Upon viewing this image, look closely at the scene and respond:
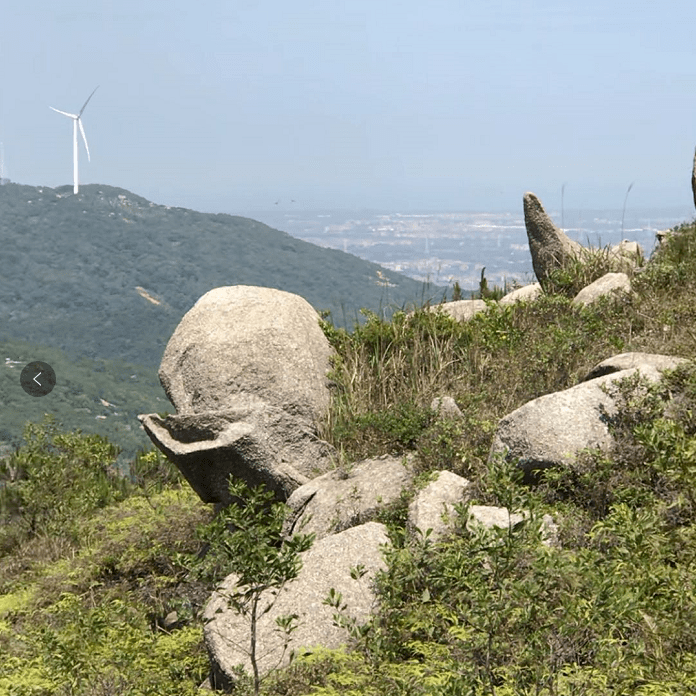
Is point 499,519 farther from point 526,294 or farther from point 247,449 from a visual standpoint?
point 526,294

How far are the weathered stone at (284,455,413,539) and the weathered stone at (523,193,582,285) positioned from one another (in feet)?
23.7

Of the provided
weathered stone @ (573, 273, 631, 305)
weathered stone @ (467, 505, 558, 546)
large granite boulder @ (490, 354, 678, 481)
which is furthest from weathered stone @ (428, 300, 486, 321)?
weathered stone @ (467, 505, 558, 546)

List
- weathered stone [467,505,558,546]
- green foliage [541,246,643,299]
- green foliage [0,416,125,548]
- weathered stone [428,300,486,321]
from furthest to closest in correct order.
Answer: green foliage [541,246,643,299] < weathered stone [428,300,486,321] < green foliage [0,416,125,548] < weathered stone [467,505,558,546]

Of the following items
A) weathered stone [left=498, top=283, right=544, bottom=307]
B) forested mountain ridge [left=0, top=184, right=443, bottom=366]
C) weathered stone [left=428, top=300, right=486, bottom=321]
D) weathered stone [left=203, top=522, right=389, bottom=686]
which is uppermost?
weathered stone [left=498, top=283, right=544, bottom=307]

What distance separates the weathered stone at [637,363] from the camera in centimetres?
823

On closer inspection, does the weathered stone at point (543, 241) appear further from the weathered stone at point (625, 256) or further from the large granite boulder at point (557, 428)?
the large granite boulder at point (557, 428)

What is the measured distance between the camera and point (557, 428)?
24.6 ft

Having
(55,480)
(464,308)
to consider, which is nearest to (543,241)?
(464,308)

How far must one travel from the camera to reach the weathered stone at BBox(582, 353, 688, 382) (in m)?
8.23

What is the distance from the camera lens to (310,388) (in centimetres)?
1036

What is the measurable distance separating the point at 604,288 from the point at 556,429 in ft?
17.3

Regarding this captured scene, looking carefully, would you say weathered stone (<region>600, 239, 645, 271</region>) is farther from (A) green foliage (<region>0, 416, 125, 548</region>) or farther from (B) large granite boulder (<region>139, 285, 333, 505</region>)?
(A) green foliage (<region>0, 416, 125, 548</region>)

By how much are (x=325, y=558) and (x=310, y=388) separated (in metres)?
3.58

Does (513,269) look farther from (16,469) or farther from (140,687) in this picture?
(140,687)
